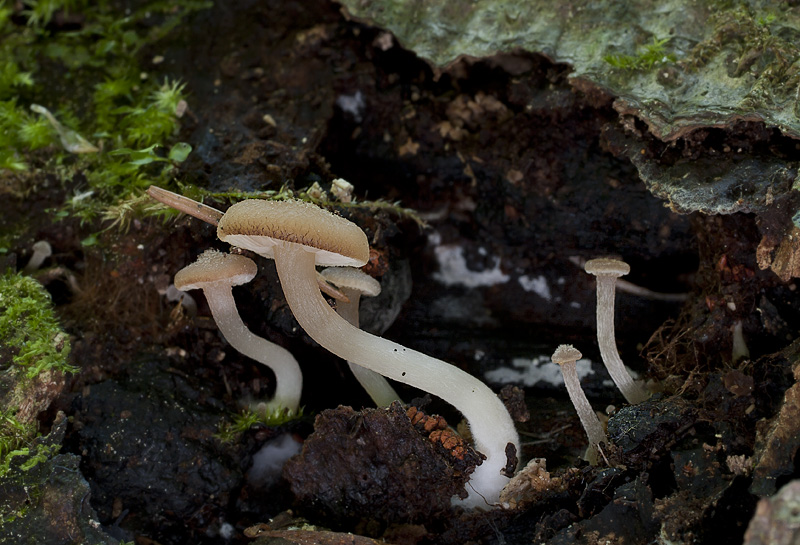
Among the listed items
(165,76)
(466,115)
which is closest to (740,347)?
(466,115)

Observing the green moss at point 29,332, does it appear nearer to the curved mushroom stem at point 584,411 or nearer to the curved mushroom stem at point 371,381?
the curved mushroom stem at point 371,381

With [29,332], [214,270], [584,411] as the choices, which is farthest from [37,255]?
[584,411]

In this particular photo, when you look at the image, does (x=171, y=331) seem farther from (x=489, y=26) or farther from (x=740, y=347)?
(x=740, y=347)

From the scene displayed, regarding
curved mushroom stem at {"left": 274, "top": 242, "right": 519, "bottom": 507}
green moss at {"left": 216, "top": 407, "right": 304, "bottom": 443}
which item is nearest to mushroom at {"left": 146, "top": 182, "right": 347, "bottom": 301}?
curved mushroom stem at {"left": 274, "top": 242, "right": 519, "bottom": 507}

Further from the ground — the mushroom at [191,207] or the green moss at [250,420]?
the mushroom at [191,207]

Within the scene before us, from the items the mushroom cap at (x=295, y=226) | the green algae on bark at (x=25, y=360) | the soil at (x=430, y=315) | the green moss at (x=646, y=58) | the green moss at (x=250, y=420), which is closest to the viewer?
the mushroom cap at (x=295, y=226)

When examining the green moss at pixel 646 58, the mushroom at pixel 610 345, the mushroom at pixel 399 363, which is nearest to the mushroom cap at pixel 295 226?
the mushroom at pixel 399 363

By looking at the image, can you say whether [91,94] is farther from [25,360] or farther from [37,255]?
[25,360]

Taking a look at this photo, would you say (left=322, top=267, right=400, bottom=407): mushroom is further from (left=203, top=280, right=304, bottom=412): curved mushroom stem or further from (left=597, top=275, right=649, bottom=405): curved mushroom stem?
(left=597, top=275, right=649, bottom=405): curved mushroom stem
